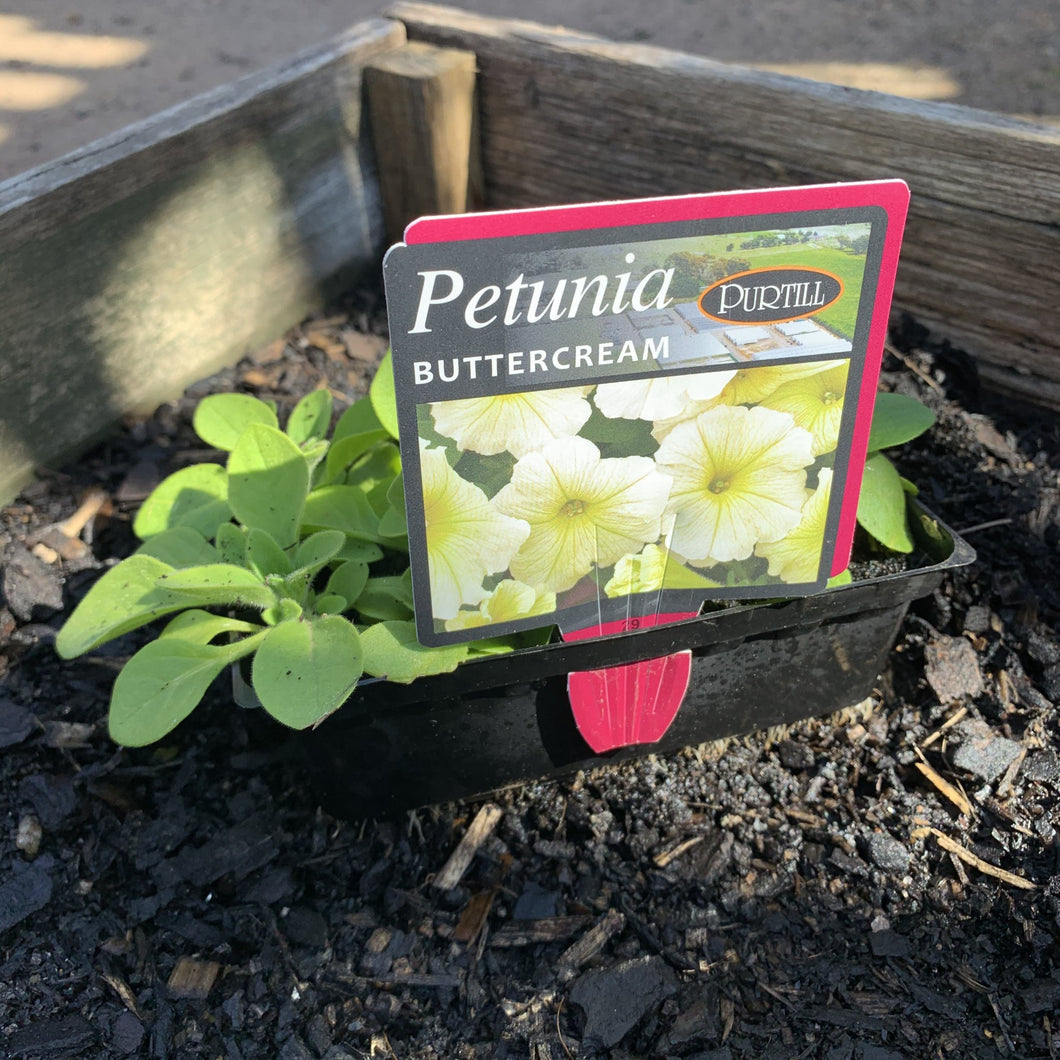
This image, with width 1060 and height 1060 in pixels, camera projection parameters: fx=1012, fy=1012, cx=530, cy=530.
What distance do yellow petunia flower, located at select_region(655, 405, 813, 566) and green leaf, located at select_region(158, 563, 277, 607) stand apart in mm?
447

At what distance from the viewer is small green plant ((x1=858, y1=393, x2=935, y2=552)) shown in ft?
3.95

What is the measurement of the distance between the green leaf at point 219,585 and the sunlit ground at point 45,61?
1.81 metres

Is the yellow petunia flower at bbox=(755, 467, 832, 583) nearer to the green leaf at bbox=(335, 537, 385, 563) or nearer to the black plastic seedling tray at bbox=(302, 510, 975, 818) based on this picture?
the black plastic seedling tray at bbox=(302, 510, 975, 818)

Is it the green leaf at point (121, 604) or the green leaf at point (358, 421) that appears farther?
the green leaf at point (358, 421)

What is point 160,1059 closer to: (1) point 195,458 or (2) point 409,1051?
(2) point 409,1051

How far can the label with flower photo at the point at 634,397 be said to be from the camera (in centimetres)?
89

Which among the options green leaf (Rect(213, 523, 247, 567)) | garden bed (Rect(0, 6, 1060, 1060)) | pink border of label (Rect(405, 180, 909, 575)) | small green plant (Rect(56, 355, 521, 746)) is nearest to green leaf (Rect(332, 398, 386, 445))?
small green plant (Rect(56, 355, 521, 746))

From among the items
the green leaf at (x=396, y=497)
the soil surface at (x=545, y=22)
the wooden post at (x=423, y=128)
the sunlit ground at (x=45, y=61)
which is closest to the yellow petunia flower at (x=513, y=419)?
the green leaf at (x=396, y=497)

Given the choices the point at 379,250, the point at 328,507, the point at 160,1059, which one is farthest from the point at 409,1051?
the point at 379,250

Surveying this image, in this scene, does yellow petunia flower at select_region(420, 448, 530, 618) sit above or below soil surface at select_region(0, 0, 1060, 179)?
below

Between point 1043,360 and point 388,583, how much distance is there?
115cm

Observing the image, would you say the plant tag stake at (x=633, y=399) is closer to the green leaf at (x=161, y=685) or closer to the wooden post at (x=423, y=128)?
the green leaf at (x=161, y=685)

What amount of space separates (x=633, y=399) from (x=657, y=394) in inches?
1.0

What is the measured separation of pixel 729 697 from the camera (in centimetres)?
128
